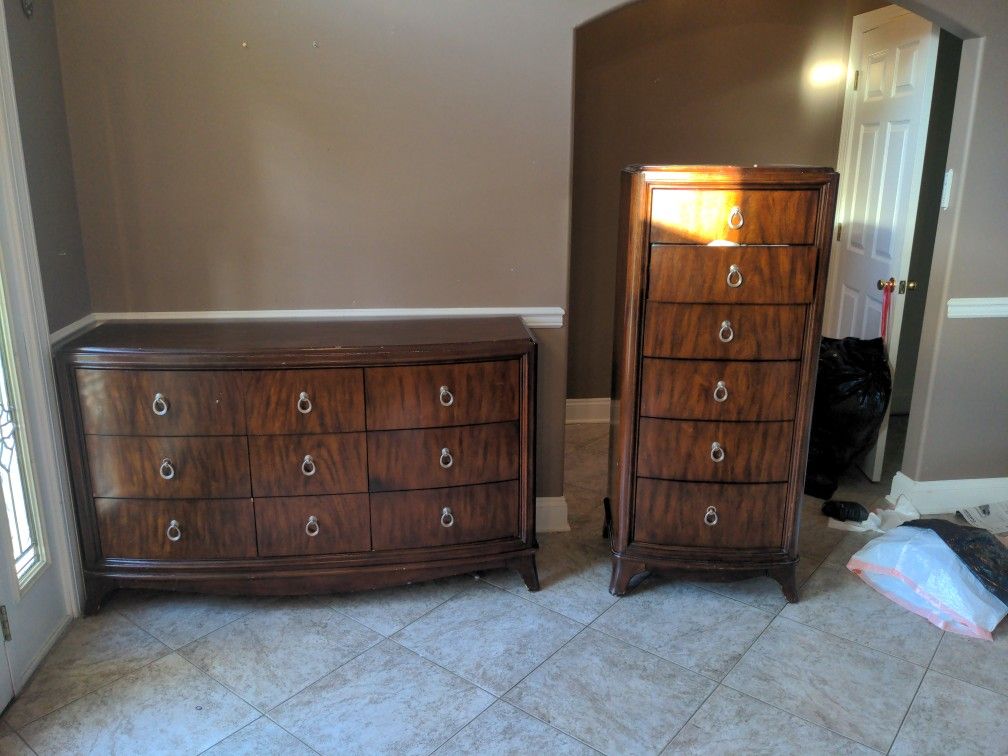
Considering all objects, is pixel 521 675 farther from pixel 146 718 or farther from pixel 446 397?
pixel 146 718

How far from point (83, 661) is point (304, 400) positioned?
94 centimetres

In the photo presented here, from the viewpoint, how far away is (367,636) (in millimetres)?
2320

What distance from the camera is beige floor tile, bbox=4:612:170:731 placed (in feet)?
6.62

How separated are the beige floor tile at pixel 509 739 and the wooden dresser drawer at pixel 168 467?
95cm

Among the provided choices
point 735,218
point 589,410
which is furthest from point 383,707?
point 589,410

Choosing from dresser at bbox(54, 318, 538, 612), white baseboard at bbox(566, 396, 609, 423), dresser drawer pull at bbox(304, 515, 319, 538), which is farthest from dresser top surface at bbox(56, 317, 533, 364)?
white baseboard at bbox(566, 396, 609, 423)

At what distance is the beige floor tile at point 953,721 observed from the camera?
1888 mm

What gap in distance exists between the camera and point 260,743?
6.19ft

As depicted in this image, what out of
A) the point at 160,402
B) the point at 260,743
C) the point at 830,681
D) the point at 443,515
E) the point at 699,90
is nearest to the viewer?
the point at 260,743

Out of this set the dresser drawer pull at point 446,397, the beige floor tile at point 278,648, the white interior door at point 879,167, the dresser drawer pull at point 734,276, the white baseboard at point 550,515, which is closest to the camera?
the beige floor tile at point 278,648

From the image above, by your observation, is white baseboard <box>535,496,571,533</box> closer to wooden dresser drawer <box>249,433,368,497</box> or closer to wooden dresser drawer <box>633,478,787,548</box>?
wooden dresser drawer <box>633,478,787,548</box>

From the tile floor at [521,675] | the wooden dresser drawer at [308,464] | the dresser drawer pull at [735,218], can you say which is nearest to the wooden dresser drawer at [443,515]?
the wooden dresser drawer at [308,464]

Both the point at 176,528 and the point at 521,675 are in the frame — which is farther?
the point at 176,528

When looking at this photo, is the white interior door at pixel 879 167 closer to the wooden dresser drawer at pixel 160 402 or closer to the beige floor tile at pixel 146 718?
the wooden dresser drawer at pixel 160 402
